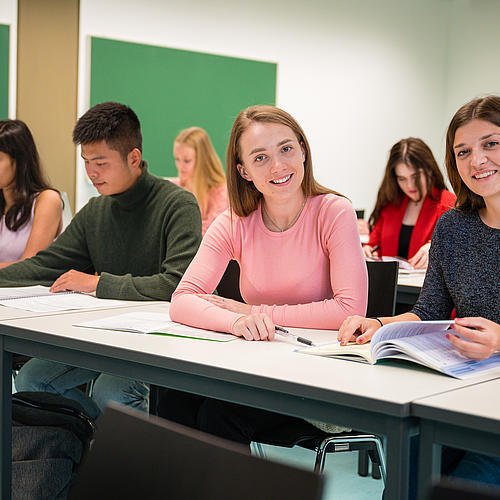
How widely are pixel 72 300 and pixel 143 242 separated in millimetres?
389

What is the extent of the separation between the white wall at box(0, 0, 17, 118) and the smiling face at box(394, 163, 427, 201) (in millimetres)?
2460

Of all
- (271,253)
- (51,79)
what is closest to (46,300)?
(271,253)

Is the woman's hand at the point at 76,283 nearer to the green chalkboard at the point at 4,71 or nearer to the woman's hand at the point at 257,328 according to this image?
the woman's hand at the point at 257,328

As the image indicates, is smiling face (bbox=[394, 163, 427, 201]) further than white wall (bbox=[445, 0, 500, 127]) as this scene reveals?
No

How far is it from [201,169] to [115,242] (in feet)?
7.57

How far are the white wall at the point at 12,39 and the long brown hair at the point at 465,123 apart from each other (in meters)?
3.45

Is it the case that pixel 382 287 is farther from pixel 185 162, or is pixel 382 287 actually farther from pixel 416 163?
pixel 185 162

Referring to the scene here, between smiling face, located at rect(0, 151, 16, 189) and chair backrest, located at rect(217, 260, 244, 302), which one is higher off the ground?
smiling face, located at rect(0, 151, 16, 189)

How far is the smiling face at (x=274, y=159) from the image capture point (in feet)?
6.33

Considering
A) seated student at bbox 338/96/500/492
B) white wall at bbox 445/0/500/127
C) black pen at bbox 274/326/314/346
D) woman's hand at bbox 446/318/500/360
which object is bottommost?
black pen at bbox 274/326/314/346

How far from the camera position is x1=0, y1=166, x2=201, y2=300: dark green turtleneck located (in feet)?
7.38

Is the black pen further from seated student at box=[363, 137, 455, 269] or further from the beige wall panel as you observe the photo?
the beige wall panel

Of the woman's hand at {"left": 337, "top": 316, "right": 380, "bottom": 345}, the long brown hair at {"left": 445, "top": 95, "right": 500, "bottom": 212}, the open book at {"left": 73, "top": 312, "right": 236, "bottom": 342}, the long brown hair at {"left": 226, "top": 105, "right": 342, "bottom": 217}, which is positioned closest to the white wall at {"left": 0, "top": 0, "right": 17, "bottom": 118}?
the long brown hair at {"left": 226, "top": 105, "right": 342, "bottom": 217}

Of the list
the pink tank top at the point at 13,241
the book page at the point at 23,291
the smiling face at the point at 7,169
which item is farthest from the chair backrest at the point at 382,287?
the smiling face at the point at 7,169
